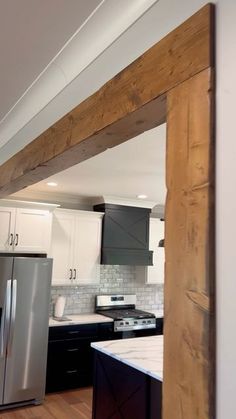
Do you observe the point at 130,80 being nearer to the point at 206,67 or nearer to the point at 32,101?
the point at 206,67

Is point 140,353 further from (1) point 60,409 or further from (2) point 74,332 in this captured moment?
(2) point 74,332

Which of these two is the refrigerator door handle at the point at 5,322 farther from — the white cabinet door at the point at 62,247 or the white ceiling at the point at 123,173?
the white ceiling at the point at 123,173

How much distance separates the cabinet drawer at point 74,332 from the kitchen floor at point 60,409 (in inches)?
25.5

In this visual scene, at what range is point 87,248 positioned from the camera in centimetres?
490

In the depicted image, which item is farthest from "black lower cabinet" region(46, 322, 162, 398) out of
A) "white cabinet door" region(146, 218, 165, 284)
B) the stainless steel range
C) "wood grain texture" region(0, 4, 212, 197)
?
"wood grain texture" region(0, 4, 212, 197)

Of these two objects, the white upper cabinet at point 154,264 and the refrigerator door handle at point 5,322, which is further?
the white upper cabinet at point 154,264

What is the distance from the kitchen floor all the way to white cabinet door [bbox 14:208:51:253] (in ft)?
5.62

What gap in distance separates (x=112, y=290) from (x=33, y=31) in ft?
14.4

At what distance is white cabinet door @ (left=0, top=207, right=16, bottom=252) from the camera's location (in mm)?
4152

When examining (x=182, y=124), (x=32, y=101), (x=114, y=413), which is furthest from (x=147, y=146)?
(x=114, y=413)

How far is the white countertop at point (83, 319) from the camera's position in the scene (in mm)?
4336

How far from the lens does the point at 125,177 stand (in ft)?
12.4

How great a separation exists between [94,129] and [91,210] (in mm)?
4020

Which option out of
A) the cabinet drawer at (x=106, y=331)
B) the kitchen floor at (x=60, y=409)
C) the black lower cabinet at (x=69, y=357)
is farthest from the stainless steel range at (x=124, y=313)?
the kitchen floor at (x=60, y=409)
